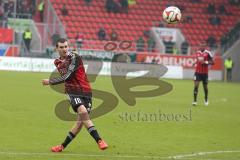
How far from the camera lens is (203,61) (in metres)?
23.8

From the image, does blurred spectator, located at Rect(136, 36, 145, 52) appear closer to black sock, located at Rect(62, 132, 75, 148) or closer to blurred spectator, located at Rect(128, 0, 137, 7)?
blurred spectator, located at Rect(128, 0, 137, 7)

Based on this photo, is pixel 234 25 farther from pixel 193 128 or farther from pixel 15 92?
→ pixel 193 128

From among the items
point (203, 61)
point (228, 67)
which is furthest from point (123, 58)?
point (203, 61)

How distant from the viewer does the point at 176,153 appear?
12344mm

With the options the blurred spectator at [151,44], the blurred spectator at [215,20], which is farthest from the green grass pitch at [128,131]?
the blurred spectator at [215,20]

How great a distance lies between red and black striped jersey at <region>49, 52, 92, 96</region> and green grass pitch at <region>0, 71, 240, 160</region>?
1187mm

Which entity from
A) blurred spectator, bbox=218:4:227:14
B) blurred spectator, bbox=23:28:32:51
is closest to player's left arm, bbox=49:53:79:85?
blurred spectator, bbox=23:28:32:51

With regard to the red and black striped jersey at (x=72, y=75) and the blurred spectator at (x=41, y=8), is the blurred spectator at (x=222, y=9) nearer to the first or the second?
the blurred spectator at (x=41, y=8)

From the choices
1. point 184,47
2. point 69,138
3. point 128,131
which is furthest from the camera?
point 184,47

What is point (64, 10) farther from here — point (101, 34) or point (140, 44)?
point (140, 44)

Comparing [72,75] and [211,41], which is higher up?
[211,41]

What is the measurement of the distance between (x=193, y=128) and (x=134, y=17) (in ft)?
122

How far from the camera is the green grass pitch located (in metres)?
12.1

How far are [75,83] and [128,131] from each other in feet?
13.2
